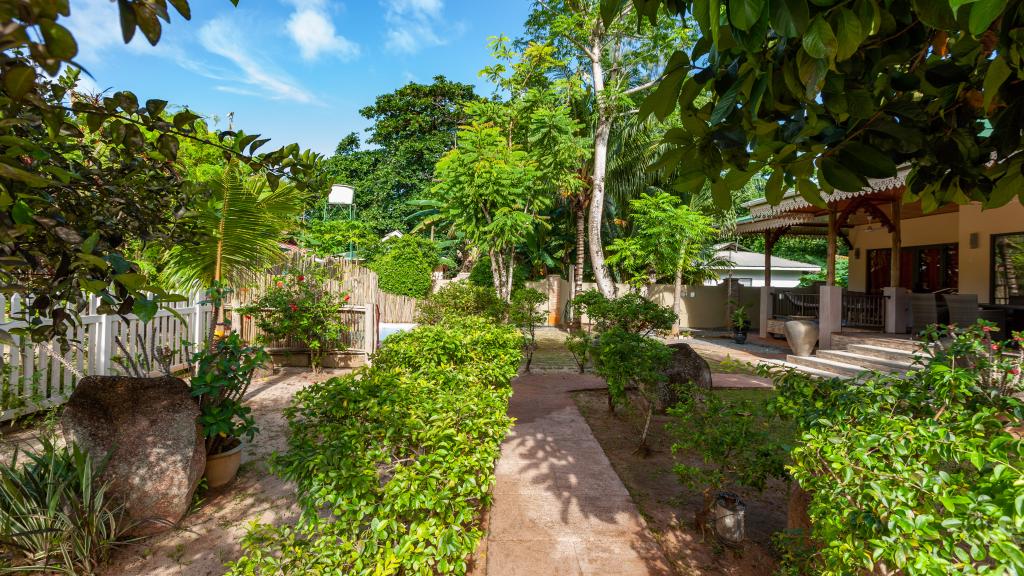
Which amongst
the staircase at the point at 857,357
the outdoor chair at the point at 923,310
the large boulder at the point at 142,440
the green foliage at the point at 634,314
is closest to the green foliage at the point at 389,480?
the large boulder at the point at 142,440

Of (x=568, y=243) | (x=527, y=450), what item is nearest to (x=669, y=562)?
(x=527, y=450)

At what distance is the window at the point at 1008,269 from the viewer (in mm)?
9594

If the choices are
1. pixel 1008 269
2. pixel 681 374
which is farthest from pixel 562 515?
pixel 1008 269

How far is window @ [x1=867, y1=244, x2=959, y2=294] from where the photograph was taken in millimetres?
11828

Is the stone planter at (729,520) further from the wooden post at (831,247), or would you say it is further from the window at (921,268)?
the window at (921,268)

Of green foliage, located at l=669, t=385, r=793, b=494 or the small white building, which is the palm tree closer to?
green foliage, located at l=669, t=385, r=793, b=494

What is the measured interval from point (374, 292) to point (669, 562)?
54.9 ft

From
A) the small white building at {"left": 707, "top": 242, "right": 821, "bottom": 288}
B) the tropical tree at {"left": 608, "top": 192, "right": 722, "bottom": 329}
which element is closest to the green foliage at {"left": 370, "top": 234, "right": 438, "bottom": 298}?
the tropical tree at {"left": 608, "top": 192, "right": 722, "bottom": 329}

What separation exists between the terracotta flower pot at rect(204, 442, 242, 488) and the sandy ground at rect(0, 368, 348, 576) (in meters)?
0.07

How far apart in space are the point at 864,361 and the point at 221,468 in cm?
1034

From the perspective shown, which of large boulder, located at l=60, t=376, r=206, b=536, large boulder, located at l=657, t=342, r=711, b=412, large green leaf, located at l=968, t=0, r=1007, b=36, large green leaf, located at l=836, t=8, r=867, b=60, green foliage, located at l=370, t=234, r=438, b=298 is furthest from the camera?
green foliage, located at l=370, t=234, r=438, b=298

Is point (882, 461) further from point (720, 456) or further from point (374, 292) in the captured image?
point (374, 292)

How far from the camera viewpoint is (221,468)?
12.9ft

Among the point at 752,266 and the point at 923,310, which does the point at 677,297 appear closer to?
the point at 923,310
